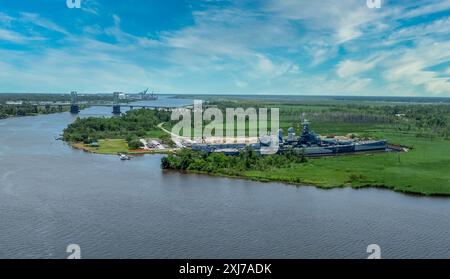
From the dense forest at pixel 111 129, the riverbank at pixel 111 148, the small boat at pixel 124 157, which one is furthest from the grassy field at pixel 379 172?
the dense forest at pixel 111 129

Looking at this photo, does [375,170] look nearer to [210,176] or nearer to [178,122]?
[210,176]

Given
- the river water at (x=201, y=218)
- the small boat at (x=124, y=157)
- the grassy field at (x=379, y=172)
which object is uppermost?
the small boat at (x=124, y=157)

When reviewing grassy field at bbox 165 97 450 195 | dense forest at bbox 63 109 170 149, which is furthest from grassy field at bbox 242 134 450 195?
dense forest at bbox 63 109 170 149

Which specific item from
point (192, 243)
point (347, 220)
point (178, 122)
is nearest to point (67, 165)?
point (192, 243)

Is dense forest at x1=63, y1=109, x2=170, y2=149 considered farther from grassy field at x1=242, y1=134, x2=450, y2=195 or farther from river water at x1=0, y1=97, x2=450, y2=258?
grassy field at x1=242, y1=134, x2=450, y2=195

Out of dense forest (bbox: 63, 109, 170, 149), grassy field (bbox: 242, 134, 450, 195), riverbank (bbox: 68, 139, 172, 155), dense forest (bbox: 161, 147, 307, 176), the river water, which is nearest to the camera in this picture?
the river water

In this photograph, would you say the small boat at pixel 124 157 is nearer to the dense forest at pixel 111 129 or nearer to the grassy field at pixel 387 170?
the dense forest at pixel 111 129
